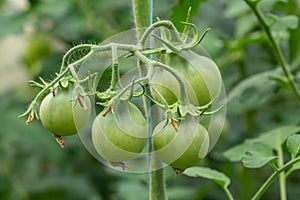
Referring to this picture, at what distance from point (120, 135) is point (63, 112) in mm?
75

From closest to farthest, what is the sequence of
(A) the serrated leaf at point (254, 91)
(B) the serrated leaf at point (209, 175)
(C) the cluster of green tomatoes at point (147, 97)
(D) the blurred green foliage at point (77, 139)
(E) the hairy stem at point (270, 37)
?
(C) the cluster of green tomatoes at point (147, 97) < (B) the serrated leaf at point (209, 175) < (E) the hairy stem at point (270, 37) < (A) the serrated leaf at point (254, 91) < (D) the blurred green foliage at point (77, 139)

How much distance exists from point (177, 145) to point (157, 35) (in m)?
0.14

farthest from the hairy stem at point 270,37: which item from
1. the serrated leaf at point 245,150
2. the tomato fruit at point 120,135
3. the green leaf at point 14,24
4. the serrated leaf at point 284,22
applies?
the green leaf at point 14,24

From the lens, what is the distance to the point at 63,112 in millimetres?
812

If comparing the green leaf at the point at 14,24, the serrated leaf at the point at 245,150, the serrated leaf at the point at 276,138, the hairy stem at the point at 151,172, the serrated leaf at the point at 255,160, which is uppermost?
the green leaf at the point at 14,24

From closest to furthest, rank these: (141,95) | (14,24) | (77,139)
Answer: (141,95) → (77,139) → (14,24)

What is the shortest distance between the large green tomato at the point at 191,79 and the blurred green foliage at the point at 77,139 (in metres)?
0.80

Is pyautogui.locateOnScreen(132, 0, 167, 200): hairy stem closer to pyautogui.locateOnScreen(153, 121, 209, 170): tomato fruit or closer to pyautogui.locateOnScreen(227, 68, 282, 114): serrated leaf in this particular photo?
pyautogui.locateOnScreen(153, 121, 209, 170): tomato fruit

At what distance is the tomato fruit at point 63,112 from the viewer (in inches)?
31.9

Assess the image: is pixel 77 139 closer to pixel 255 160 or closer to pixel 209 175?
pixel 209 175

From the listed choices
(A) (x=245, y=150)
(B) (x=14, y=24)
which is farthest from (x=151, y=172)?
(B) (x=14, y=24)

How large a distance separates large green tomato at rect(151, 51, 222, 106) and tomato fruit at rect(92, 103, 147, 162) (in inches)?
1.4

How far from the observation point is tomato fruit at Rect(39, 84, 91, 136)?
0.81 metres

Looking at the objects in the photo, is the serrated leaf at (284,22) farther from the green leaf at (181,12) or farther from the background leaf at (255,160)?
the background leaf at (255,160)
